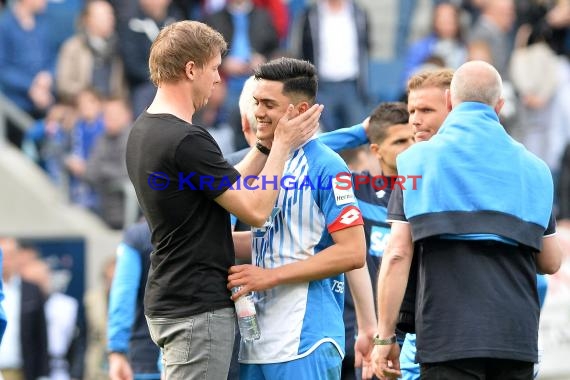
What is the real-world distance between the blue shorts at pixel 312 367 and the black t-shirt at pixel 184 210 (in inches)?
15.2

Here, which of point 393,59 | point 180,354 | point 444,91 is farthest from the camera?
point 393,59

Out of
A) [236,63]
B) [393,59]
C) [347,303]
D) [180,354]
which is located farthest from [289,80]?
[393,59]

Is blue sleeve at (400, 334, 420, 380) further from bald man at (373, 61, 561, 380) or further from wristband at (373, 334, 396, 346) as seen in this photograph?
bald man at (373, 61, 561, 380)

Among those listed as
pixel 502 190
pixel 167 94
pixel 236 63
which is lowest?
pixel 502 190

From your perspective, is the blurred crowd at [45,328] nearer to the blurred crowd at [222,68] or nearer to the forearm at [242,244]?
the blurred crowd at [222,68]

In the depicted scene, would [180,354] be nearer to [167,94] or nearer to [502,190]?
[167,94]

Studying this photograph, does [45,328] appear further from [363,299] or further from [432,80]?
[432,80]

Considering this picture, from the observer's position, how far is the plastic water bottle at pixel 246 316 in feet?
16.8

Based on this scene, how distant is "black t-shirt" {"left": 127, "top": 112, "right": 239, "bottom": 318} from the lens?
4.98m

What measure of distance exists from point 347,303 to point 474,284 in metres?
1.69

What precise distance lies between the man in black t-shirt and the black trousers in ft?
3.03

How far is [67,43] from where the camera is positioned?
45.1 feet

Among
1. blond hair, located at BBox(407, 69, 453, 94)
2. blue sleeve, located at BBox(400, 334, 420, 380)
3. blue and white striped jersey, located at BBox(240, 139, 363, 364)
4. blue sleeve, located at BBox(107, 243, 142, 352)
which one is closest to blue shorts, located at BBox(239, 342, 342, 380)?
blue and white striped jersey, located at BBox(240, 139, 363, 364)

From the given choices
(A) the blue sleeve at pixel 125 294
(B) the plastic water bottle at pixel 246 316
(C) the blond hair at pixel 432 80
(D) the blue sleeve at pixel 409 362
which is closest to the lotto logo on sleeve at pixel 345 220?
(B) the plastic water bottle at pixel 246 316
